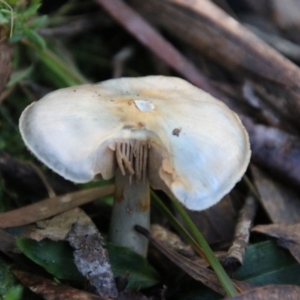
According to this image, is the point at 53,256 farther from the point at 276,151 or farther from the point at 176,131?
the point at 276,151

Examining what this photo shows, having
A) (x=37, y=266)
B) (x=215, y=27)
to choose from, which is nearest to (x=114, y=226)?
(x=37, y=266)

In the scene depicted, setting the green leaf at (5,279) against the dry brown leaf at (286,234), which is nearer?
the green leaf at (5,279)

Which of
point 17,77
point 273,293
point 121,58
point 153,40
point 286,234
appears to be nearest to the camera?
point 273,293

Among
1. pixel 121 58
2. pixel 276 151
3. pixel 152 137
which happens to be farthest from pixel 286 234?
pixel 121 58

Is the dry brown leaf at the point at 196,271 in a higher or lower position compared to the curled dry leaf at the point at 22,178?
higher

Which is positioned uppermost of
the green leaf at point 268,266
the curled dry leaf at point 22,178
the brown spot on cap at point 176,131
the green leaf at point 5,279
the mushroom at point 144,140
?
the brown spot on cap at point 176,131

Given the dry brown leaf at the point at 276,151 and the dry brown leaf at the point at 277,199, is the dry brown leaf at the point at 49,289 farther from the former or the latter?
the dry brown leaf at the point at 276,151

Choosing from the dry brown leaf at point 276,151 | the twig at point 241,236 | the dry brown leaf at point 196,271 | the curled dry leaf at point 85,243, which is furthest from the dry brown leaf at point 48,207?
the dry brown leaf at point 276,151
